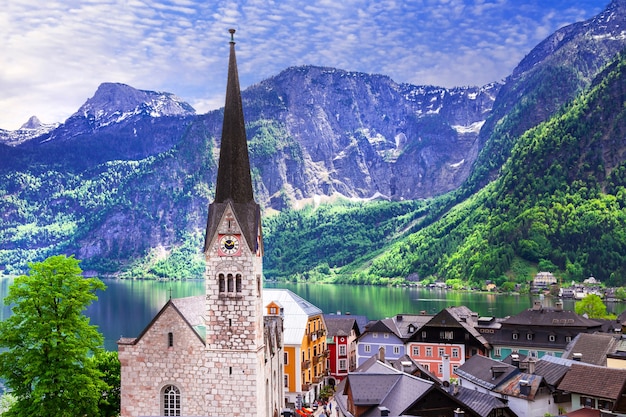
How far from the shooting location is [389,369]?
58062 mm

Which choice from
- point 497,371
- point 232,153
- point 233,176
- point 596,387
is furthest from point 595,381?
point 232,153

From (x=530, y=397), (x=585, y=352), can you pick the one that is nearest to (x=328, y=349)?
(x=585, y=352)

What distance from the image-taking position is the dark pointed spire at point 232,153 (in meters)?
47.0

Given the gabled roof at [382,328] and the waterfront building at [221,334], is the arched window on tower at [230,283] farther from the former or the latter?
the gabled roof at [382,328]

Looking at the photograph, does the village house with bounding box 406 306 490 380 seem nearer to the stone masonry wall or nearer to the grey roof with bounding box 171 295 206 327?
the grey roof with bounding box 171 295 206 327

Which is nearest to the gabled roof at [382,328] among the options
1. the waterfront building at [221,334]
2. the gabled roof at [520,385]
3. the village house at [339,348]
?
the village house at [339,348]

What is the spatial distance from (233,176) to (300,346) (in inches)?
1311

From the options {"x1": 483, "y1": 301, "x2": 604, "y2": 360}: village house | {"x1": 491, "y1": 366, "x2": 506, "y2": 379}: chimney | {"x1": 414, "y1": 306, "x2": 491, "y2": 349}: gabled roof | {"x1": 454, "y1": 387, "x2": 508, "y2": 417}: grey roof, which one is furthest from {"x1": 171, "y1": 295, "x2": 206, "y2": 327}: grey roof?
{"x1": 483, "y1": 301, "x2": 604, "y2": 360}: village house

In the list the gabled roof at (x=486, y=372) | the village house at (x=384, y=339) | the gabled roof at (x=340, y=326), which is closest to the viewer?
the gabled roof at (x=486, y=372)

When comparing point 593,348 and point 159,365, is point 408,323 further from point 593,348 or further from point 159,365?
point 159,365

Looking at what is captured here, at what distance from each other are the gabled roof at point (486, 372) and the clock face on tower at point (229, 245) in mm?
24017

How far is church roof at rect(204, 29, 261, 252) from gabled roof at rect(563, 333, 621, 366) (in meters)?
34.8

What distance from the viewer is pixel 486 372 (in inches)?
2397

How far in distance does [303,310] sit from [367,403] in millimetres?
31528
